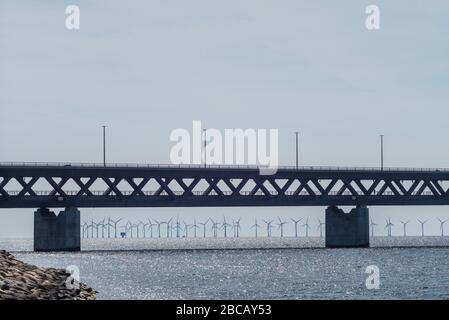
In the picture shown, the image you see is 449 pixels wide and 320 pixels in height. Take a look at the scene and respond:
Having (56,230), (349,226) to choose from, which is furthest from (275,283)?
(349,226)

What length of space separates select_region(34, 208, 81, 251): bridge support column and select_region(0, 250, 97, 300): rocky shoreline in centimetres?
10228

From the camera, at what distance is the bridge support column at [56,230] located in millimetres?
158125

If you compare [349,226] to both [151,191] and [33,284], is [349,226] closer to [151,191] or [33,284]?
[151,191]

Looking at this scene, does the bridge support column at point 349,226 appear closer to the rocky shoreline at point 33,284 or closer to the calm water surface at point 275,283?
the calm water surface at point 275,283

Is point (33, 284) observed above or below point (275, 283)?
above

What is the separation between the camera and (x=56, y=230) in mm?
158875

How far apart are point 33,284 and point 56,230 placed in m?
115

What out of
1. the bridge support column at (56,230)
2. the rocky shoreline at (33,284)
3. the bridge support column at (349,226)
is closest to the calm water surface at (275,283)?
the rocky shoreline at (33,284)

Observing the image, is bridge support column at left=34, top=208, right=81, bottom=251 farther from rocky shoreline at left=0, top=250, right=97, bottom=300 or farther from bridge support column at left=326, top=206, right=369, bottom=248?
rocky shoreline at left=0, top=250, right=97, bottom=300

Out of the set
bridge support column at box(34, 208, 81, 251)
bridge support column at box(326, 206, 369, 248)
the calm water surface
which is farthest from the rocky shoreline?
bridge support column at box(326, 206, 369, 248)

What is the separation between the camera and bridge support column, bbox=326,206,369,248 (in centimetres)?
17800

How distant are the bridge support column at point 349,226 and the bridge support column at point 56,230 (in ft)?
165
